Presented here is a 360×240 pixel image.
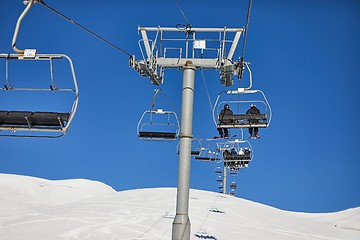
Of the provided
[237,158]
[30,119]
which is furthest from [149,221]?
[30,119]

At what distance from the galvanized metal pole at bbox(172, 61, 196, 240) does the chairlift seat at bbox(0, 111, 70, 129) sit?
9.08 feet

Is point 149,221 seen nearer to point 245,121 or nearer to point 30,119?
point 245,121

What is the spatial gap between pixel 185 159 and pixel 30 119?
320 centimetres

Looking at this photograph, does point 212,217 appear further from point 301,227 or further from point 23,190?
point 23,190

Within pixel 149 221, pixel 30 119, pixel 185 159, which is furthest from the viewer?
pixel 149 221

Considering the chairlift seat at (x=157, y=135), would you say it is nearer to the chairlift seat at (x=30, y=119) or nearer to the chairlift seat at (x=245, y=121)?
the chairlift seat at (x=245, y=121)

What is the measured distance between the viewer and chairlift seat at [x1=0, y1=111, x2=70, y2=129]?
5211mm

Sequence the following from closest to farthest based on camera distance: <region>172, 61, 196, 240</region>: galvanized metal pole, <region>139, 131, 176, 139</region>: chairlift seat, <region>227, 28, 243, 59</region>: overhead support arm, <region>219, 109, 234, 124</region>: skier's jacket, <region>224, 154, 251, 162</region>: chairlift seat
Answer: <region>172, 61, 196, 240</region>: galvanized metal pole
<region>227, 28, 243, 59</region>: overhead support arm
<region>219, 109, 234, 124</region>: skier's jacket
<region>139, 131, 176, 139</region>: chairlift seat
<region>224, 154, 251, 162</region>: chairlift seat

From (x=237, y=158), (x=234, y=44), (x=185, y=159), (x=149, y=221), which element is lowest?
(x=149, y=221)

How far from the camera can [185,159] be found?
7.23 meters

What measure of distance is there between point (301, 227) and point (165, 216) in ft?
27.0

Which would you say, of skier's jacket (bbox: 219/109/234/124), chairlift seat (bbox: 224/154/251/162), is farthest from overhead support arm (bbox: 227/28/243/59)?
chairlift seat (bbox: 224/154/251/162)

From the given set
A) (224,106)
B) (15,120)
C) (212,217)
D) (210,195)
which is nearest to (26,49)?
(15,120)

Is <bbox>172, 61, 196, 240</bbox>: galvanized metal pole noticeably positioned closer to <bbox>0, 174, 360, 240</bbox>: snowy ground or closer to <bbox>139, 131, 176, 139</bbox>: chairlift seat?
A: <bbox>139, 131, 176, 139</bbox>: chairlift seat
